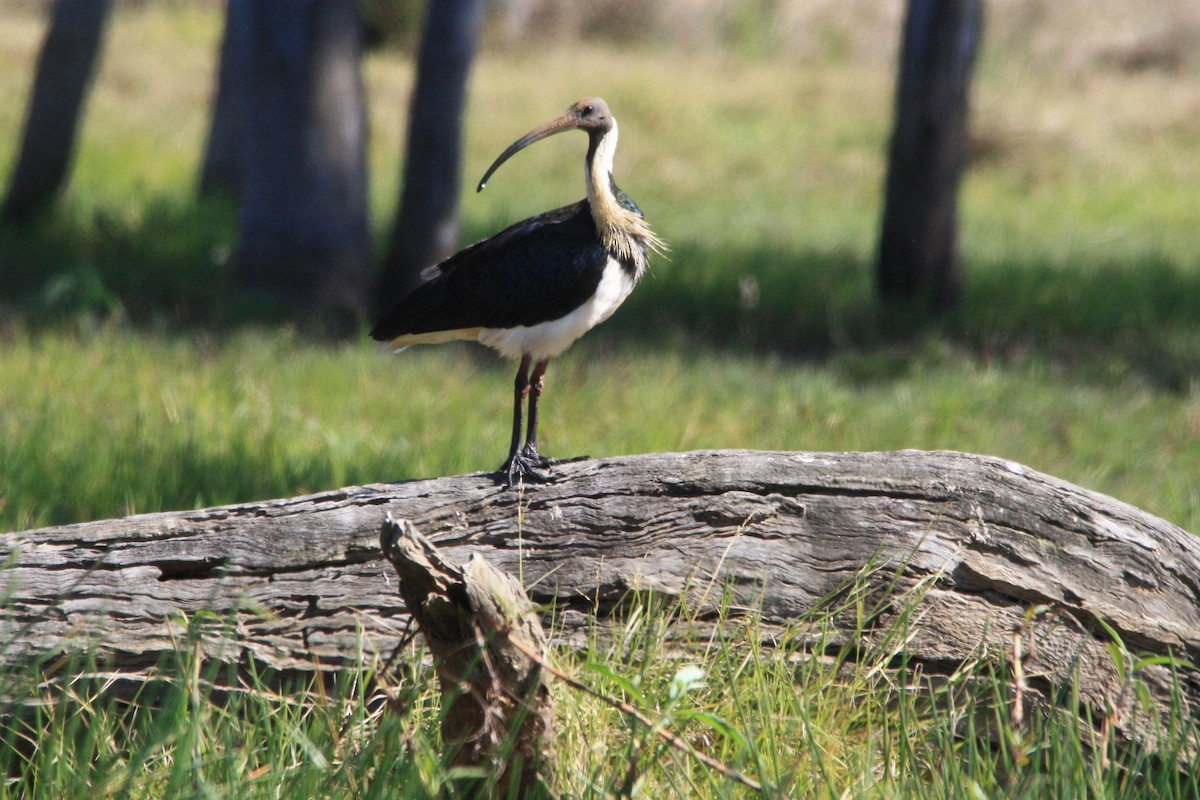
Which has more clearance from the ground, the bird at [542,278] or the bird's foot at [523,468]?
the bird at [542,278]

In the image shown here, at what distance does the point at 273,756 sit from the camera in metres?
2.82

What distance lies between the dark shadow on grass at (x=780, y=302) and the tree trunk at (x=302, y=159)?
12.9 inches

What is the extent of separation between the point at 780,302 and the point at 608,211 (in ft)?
18.1

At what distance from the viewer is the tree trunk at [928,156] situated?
29.5 ft

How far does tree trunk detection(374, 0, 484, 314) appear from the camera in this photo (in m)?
8.52

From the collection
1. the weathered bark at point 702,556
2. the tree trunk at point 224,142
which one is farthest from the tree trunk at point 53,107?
the weathered bark at point 702,556

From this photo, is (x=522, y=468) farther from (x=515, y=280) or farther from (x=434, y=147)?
(x=434, y=147)

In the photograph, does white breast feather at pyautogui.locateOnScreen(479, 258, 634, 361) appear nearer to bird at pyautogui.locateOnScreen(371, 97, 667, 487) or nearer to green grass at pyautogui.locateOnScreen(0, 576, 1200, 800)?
bird at pyautogui.locateOnScreen(371, 97, 667, 487)

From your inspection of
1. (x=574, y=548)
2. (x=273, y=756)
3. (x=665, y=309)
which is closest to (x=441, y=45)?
(x=665, y=309)

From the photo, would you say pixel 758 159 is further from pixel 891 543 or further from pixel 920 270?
pixel 891 543

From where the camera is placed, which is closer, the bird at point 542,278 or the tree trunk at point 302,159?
the bird at point 542,278

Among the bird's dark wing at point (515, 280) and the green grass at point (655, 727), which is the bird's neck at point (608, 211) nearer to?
the bird's dark wing at point (515, 280)

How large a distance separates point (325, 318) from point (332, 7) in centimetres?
207

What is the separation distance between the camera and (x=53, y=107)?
1081 cm
